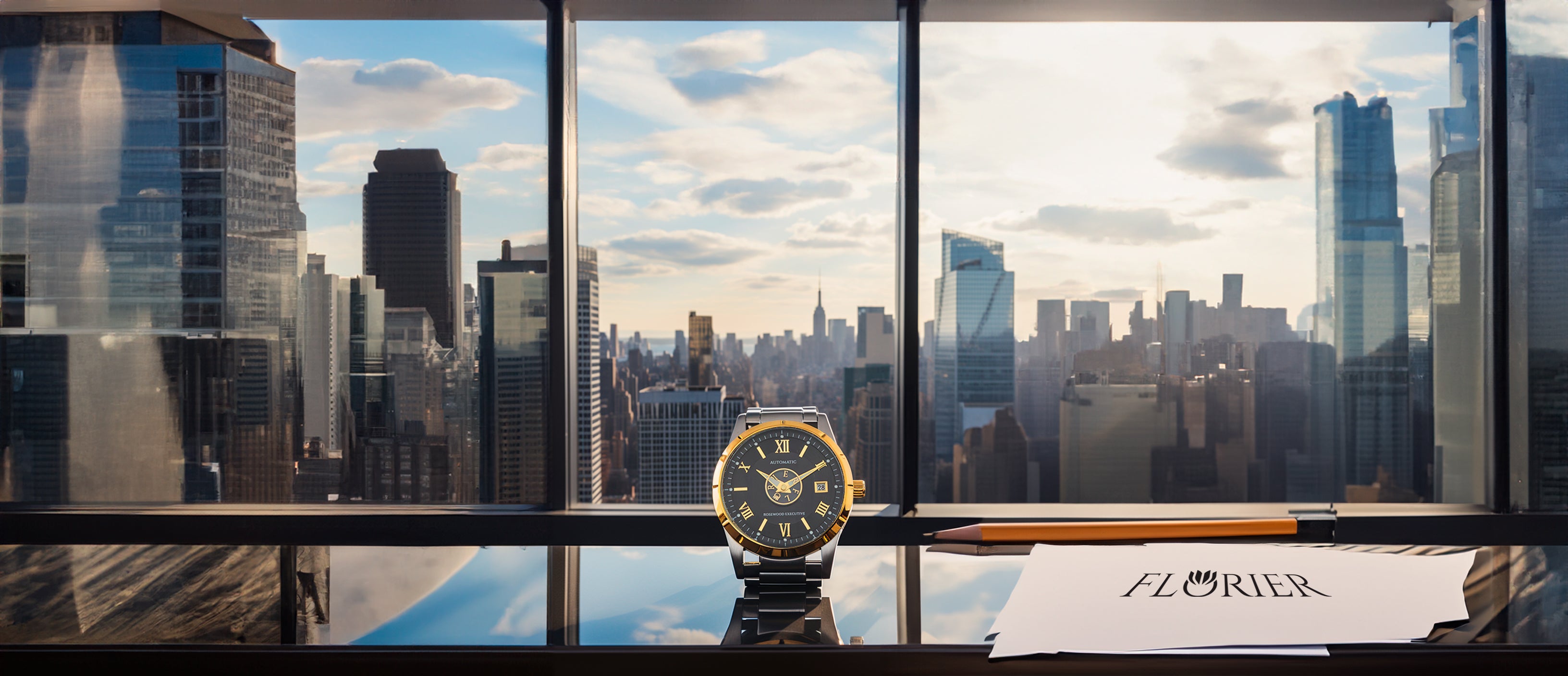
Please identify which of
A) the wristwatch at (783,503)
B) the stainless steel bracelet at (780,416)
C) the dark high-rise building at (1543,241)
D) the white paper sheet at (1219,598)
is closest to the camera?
the white paper sheet at (1219,598)

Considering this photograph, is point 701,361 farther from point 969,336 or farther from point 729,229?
point 969,336

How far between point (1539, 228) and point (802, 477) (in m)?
2.40

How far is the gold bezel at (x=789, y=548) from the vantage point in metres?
0.76

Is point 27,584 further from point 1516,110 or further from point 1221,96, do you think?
point 1516,110

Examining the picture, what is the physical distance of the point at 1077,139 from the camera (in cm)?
207

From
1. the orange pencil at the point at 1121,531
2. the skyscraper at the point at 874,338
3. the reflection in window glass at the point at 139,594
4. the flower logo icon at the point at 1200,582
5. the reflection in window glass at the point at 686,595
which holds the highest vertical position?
the skyscraper at the point at 874,338

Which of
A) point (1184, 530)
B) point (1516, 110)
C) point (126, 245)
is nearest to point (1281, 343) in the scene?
point (1516, 110)

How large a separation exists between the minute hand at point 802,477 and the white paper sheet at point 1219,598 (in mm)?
242

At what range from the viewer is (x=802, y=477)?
83 cm

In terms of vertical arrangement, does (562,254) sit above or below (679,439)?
above

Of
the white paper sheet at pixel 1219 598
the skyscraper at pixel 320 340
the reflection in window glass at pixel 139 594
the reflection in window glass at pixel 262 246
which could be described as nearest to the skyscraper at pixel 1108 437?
the white paper sheet at pixel 1219 598

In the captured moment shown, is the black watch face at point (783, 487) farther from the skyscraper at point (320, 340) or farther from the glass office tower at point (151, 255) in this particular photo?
the glass office tower at point (151, 255)

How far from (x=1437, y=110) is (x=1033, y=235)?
1185 mm

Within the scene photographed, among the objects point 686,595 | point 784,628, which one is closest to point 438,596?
point 686,595
